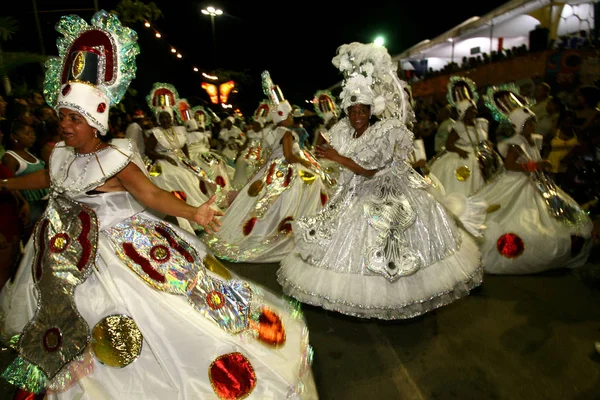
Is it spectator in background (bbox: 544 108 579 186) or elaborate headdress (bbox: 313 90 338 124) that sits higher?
→ elaborate headdress (bbox: 313 90 338 124)

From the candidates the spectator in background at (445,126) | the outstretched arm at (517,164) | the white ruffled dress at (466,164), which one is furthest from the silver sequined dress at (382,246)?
the spectator in background at (445,126)

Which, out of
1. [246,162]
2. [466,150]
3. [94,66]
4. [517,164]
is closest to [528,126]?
[517,164]

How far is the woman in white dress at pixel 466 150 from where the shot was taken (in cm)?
663

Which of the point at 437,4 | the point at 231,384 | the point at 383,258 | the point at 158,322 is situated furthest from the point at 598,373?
the point at 437,4

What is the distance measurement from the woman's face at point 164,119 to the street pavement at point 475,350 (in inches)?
175

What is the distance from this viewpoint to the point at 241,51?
2756 centimetres

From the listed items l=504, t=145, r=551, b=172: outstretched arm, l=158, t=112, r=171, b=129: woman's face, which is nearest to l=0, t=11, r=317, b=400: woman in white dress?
l=504, t=145, r=551, b=172: outstretched arm

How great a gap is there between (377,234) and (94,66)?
232cm

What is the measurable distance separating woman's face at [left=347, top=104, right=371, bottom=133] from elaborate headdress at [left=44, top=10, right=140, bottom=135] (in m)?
1.83

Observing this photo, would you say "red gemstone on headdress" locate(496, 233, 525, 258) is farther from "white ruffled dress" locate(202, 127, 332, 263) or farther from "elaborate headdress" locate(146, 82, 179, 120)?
"elaborate headdress" locate(146, 82, 179, 120)

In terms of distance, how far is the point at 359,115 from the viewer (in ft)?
11.7

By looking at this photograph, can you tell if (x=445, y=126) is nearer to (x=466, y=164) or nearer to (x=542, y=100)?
(x=466, y=164)

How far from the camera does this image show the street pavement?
9.30ft

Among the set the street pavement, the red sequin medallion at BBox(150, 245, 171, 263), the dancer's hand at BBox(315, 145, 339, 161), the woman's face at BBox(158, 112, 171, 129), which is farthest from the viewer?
the woman's face at BBox(158, 112, 171, 129)
